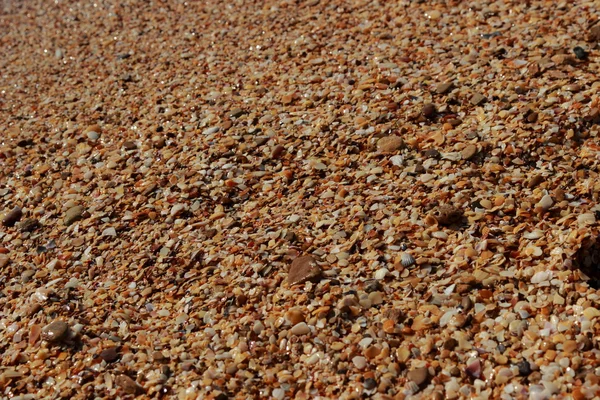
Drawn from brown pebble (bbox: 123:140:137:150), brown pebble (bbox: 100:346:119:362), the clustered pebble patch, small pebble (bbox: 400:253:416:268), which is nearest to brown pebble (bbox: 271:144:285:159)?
the clustered pebble patch

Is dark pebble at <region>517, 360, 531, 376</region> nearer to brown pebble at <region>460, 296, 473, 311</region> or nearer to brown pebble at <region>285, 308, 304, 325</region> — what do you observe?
brown pebble at <region>460, 296, 473, 311</region>

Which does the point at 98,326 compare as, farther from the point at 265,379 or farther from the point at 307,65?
the point at 307,65

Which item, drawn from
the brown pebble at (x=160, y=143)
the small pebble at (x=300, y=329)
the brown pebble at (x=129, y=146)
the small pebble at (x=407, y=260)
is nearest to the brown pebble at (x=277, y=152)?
the brown pebble at (x=160, y=143)

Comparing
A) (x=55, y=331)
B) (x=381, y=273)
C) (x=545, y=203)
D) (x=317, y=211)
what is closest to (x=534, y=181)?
(x=545, y=203)

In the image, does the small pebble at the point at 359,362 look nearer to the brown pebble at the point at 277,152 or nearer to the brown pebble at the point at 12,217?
the brown pebble at the point at 277,152

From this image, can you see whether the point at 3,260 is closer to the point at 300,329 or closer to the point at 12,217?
the point at 12,217
